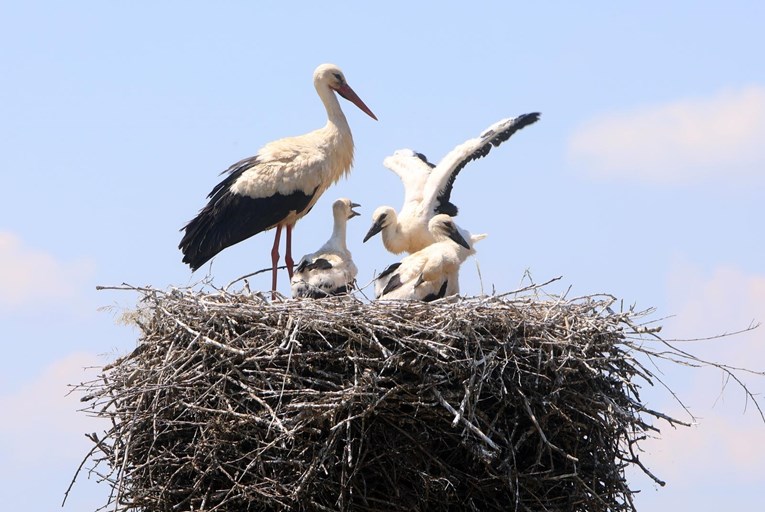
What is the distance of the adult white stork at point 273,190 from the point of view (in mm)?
10734

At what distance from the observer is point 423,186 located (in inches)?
474

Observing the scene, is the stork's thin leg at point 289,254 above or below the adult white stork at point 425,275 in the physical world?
above

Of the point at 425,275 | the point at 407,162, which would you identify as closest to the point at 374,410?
the point at 425,275

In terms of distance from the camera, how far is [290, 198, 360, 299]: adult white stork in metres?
10.3

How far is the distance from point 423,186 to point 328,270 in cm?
187

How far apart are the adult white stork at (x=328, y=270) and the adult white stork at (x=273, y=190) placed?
0.28 m

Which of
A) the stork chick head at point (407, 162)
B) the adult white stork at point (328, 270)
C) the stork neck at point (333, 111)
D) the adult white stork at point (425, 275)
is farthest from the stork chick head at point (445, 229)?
the stork chick head at point (407, 162)

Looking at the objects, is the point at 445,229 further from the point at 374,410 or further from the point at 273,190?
the point at 374,410

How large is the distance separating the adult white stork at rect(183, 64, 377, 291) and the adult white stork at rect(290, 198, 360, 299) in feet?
0.93

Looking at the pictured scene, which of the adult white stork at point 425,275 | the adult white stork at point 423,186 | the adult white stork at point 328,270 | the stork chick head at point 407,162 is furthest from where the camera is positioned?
the stork chick head at point 407,162

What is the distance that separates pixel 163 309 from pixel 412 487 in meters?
1.67

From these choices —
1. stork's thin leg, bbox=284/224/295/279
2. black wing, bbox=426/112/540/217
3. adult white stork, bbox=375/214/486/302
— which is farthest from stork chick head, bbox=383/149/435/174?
adult white stork, bbox=375/214/486/302

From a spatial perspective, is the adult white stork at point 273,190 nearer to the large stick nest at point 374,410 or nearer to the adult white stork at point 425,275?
the adult white stork at point 425,275

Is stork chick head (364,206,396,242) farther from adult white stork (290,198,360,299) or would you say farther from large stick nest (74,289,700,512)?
large stick nest (74,289,700,512)
